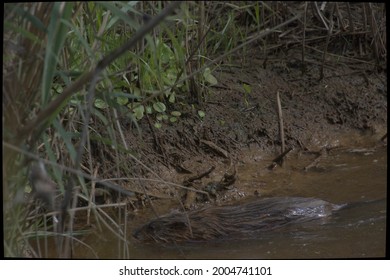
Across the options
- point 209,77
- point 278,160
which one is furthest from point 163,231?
point 209,77

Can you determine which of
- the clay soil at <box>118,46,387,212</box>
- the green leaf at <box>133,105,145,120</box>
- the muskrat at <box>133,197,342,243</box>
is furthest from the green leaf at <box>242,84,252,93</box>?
the muskrat at <box>133,197,342,243</box>

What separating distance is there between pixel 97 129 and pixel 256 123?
4.83 feet

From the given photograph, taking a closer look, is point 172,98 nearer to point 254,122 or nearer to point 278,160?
point 254,122

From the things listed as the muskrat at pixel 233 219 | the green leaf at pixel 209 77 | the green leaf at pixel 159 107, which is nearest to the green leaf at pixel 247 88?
the green leaf at pixel 209 77

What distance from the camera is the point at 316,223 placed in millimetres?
4266

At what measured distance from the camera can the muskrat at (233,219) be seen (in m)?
4.22

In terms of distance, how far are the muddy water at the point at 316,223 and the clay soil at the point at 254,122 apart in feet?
0.43

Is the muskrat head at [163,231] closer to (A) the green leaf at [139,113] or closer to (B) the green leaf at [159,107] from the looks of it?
(A) the green leaf at [139,113]

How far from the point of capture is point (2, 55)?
2816 mm

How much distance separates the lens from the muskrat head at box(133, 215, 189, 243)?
4.16 metres

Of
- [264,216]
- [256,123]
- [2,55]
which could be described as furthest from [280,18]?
[2,55]

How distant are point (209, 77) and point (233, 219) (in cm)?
115

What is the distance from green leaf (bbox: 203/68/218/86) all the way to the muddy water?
588 mm

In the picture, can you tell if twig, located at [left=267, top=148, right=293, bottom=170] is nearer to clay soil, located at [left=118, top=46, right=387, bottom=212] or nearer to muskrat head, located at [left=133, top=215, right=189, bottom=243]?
clay soil, located at [left=118, top=46, right=387, bottom=212]
